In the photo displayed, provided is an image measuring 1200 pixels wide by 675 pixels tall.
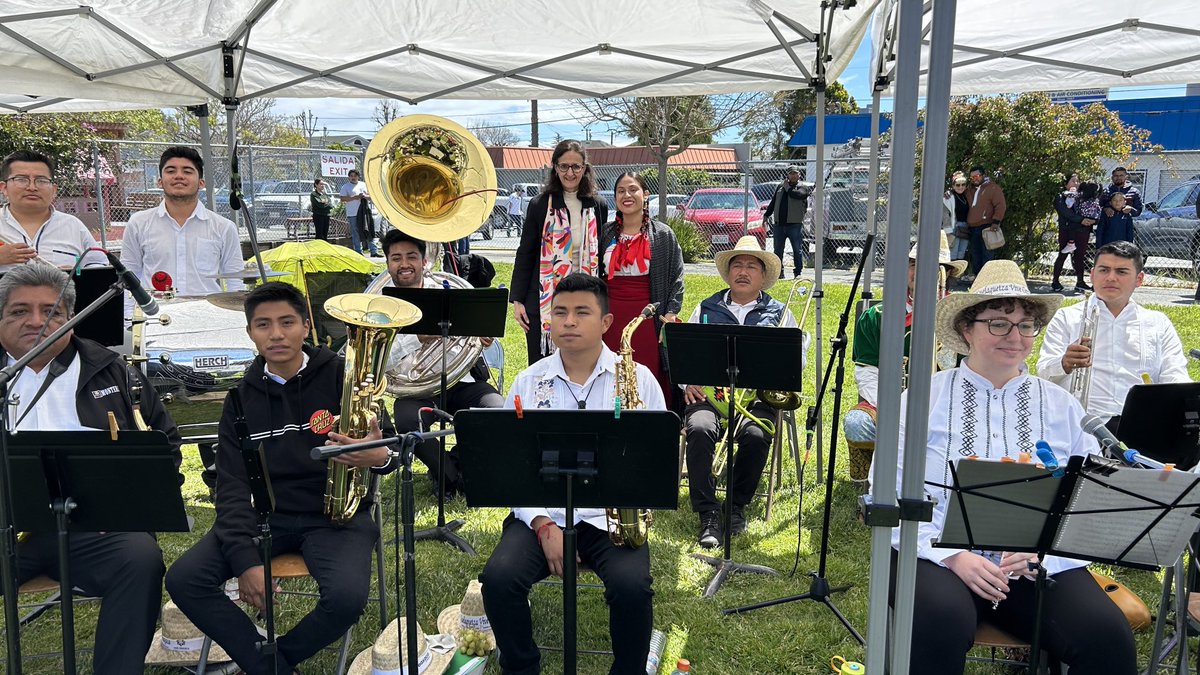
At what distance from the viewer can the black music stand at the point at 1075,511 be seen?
7.63 ft

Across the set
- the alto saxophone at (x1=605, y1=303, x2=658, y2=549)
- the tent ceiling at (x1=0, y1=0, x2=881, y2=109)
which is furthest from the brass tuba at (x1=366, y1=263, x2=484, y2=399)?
the tent ceiling at (x1=0, y1=0, x2=881, y2=109)

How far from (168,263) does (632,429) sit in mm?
3812

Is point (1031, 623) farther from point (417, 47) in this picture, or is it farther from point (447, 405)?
point (417, 47)

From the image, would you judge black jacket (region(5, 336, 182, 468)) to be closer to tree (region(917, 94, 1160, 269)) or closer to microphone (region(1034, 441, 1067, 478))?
microphone (region(1034, 441, 1067, 478))

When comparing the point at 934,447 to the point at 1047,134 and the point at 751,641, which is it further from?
the point at 1047,134

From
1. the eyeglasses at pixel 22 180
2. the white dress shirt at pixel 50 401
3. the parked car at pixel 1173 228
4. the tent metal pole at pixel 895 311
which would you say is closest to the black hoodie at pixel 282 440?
the white dress shirt at pixel 50 401

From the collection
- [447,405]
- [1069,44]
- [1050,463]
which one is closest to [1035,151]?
[1069,44]

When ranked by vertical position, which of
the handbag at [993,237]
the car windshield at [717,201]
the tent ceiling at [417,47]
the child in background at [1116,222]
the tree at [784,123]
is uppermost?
the tree at [784,123]

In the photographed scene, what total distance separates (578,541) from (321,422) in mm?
1071

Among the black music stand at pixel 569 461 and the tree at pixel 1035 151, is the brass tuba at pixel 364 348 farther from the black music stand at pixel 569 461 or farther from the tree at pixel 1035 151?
the tree at pixel 1035 151

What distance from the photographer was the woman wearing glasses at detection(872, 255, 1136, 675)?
2.66 meters

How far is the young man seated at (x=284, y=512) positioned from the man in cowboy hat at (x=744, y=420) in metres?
2.00

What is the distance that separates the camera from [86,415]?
3193 millimetres

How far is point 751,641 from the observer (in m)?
3.67
